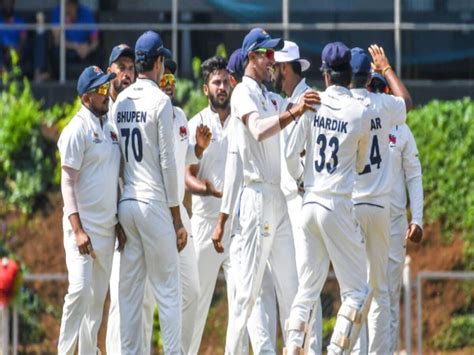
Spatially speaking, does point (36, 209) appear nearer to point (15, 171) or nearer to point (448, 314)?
point (15, 171)

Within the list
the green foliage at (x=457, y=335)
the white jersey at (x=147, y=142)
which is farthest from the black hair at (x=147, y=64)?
the green foliage at (x=457, y=335)

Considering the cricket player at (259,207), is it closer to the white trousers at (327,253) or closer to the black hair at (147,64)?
the white trousers at (327,253)

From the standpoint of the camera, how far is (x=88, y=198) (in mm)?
12914

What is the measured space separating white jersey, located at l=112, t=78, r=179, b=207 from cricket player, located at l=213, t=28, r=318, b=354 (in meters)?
0.65

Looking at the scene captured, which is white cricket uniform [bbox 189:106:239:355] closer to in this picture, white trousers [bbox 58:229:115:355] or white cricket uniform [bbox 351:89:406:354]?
white trousers [bbox 58:229:115:355]

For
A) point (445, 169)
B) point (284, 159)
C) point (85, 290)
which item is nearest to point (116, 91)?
point (284, 159)

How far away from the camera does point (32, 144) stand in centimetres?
1977

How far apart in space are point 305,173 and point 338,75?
31.3 inches

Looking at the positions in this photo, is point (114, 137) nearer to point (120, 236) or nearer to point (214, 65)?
point (120, 236)

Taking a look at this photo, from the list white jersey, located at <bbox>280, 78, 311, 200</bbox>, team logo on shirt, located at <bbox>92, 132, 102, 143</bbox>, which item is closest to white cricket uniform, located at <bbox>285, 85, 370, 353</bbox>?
white jersey, located at <bbox>280, 78, 311, 200</bbox>

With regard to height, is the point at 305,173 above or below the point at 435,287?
above

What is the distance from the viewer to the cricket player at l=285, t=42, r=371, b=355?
41.4ft

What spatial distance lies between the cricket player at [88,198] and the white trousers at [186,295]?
0.73 m

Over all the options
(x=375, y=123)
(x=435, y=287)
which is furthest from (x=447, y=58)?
(x=375, y=123)
